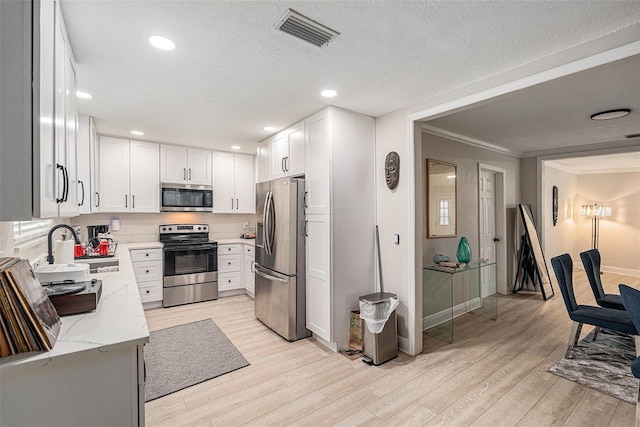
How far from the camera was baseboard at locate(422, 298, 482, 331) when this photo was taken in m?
3.70

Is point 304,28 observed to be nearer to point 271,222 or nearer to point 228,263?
point 271,222

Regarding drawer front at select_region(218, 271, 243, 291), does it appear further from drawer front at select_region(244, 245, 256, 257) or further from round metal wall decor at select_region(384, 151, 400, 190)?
round metal wall decor at select_region(384, 151, 400, 190)

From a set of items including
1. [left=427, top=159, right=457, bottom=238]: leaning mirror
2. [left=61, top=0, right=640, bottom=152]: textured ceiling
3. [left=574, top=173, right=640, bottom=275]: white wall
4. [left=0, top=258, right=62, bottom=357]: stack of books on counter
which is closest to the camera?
[left=0, top=258, right=62, bottom=357]: stack of books on counter

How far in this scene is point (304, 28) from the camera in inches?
68.4

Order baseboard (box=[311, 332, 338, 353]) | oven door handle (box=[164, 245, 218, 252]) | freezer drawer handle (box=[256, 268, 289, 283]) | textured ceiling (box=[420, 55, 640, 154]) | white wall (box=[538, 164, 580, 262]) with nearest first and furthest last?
1. textured ceiling (box=[420, 55, 640, 154])
2. baseboard (box=[311, 332, 338, 353])
3. freezer drawer handle (box=[256, 268, 289, 283])
4. oven door handle (box=[164, 245, 218, 252])
5. white wall (box=[538, 164, 580, 262])

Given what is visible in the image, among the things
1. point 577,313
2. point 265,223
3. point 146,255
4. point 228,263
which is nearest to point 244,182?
point 228,263

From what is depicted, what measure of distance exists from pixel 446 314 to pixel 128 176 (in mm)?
4801

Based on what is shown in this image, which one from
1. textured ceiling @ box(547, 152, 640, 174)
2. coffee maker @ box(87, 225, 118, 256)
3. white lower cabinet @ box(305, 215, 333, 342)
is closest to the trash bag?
white lower cabinet @ box(305, 215, 333, 342)

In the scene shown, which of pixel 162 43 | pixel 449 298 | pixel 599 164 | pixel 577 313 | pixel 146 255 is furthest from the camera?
pixel 599 164

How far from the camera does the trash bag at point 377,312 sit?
2.79 m

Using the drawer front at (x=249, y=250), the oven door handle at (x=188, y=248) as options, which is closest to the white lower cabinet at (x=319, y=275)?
the drawer front at (x=249, y=250)

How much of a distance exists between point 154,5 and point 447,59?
5.94 feet

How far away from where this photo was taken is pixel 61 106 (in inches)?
54.1

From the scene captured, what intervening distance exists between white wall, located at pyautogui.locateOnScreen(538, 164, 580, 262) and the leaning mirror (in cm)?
257
